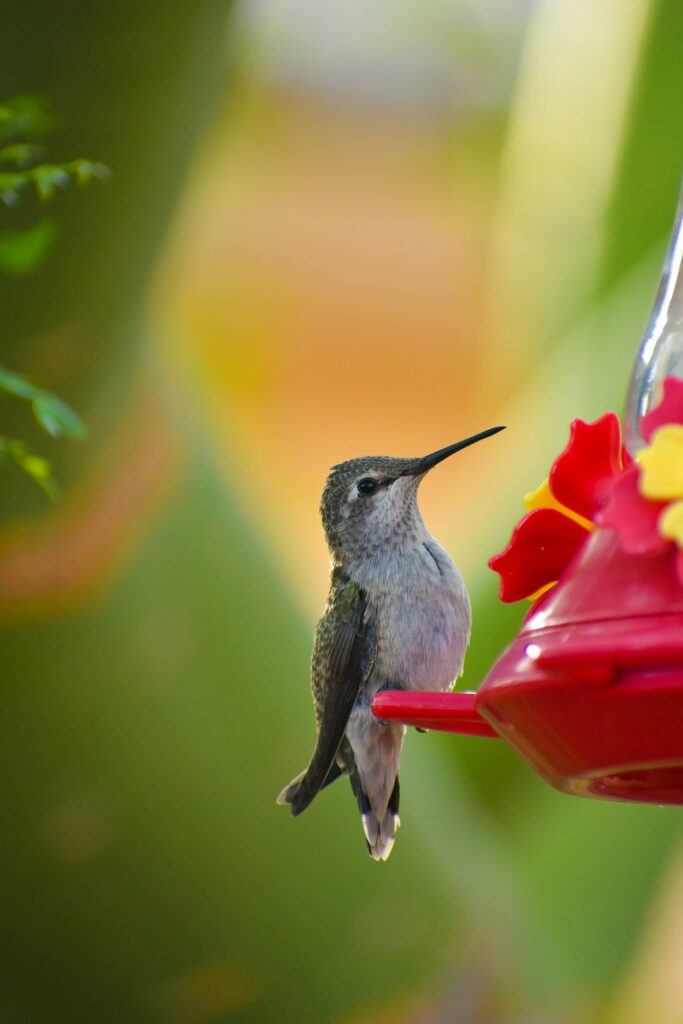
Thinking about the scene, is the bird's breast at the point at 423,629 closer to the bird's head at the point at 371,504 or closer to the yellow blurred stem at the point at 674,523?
the bird's head at the point at 371,504

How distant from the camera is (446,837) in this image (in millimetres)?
4223

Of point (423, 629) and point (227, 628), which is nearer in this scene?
point (423, 629)

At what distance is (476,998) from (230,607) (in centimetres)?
162

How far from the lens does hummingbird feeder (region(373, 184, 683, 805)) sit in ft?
4.29

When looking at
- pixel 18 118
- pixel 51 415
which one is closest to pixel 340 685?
pixel 51 415

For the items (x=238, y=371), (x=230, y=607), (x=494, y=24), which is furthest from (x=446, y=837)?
(x=494, y=24)

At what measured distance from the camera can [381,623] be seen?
295 centimetres

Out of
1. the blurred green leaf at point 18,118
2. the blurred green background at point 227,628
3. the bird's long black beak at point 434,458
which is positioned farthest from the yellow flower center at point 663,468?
the blurred green background at point 227,628

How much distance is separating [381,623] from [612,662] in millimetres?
1676

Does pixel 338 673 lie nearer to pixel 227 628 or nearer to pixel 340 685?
pixel 340 685

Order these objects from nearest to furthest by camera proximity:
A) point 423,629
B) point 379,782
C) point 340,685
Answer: point 340,685, point 423,629, point 379,782

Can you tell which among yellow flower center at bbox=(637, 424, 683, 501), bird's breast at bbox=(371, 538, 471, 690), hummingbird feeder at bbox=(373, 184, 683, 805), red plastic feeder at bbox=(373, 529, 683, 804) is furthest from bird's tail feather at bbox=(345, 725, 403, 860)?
yellow flower center at bbox=(637, 424, 683, 501)

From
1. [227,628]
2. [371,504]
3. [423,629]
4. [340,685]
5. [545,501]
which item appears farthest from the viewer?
[227,628]

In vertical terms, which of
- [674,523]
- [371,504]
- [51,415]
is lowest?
[371,504]
